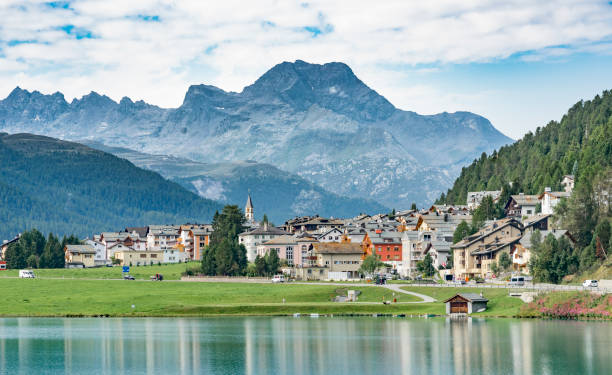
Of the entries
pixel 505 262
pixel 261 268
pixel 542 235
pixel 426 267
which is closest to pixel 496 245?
pixel 505 262

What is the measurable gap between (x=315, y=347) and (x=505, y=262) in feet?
258

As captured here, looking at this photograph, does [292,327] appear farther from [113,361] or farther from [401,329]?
[113,361]

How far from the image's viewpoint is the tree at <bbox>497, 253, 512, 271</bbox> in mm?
176000

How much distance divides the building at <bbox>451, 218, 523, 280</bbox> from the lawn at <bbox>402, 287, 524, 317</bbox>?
28660 millimetres

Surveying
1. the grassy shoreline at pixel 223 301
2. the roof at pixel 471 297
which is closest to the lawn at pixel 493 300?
the grassy shoreline at pixel 223 301

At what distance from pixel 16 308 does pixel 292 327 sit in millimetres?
49724

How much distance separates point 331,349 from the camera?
102 m

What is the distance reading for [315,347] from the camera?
343ft

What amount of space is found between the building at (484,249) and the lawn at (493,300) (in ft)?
94.0

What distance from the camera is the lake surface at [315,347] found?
9106 centimetres

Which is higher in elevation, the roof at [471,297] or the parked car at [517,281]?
the parked car at [517,281]

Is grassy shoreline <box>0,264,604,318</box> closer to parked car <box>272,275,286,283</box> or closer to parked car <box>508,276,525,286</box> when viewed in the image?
parked car <box>508,276,525,286</box>

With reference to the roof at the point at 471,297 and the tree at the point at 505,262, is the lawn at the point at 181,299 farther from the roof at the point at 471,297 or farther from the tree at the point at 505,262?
the tree at the point at 505,262

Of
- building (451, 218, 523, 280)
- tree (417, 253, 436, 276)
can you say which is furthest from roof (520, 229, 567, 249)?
tree (417, 253, 436, 276)
